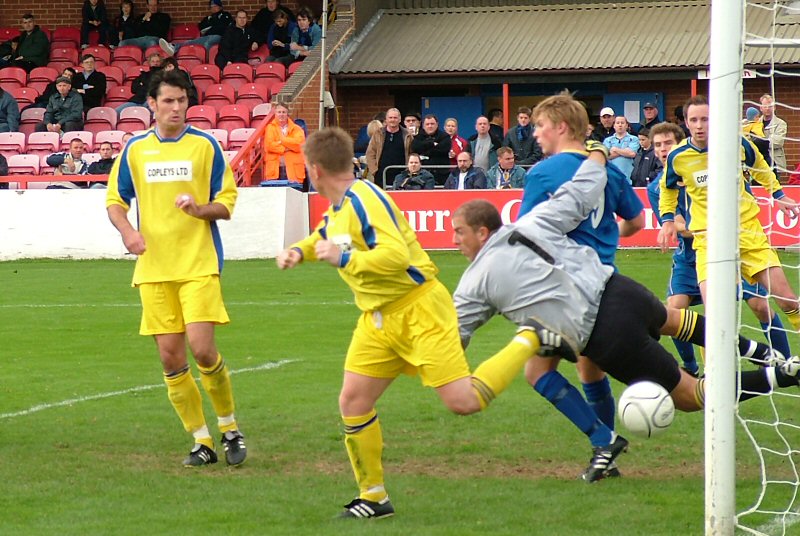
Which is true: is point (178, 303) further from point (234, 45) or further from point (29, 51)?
point (29, 51)

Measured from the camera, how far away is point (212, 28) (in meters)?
28.6

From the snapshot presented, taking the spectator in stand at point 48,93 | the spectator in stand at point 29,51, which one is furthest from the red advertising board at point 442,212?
the spectator in stand at point 29,51

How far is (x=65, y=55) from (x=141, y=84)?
3.60 meters

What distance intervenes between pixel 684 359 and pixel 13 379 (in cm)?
517

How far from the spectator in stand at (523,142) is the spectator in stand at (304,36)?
6640mm

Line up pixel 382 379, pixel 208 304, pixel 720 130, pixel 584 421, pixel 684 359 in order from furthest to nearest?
1. pixel 684 359
2. pixel 208 304
3. pixel 584 421
4. pixel 382 379
5. pixel 720 130

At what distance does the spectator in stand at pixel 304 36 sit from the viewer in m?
26.9

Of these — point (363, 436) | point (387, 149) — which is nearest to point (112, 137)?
point (387, 149)

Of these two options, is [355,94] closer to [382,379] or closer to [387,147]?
[387,147]

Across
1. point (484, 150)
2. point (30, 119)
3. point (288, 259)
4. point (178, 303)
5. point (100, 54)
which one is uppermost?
point (100, 54)

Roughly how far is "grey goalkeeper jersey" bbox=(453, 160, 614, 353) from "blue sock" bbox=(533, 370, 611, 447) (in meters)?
0.43

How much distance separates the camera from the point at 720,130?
528 cm

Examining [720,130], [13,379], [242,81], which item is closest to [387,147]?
[242,81]

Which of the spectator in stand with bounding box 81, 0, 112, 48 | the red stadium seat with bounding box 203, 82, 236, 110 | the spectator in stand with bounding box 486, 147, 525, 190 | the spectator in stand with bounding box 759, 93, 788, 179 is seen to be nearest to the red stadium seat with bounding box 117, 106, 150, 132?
the red stadium seat with bounding box 203, 82, 236, 110
